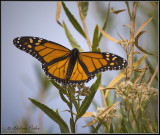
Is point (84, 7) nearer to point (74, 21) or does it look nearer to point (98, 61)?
point (74, 21)

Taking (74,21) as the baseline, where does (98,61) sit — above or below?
below

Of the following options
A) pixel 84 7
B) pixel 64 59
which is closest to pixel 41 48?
pixel 64 59

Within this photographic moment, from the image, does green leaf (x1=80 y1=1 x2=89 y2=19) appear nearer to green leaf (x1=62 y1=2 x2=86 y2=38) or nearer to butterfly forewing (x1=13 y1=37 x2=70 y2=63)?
green leaf (x1=62 y1=2 x2=86 y2=38)

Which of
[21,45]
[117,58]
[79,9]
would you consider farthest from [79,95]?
[79,9]

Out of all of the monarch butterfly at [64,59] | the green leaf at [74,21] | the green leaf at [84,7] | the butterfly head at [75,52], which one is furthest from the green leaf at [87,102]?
the green leaf at [84,7]

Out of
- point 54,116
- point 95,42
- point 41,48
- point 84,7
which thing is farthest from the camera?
point 84,7

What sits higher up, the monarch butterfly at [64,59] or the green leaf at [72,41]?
the green leaf at [72,41]

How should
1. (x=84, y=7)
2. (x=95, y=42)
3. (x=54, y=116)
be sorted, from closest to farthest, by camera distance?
(x=54, y=116), (x=95, y=42), (x=84, y=7)

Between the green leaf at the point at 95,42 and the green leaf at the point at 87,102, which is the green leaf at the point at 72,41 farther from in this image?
the green leaf at the point at 87,102
